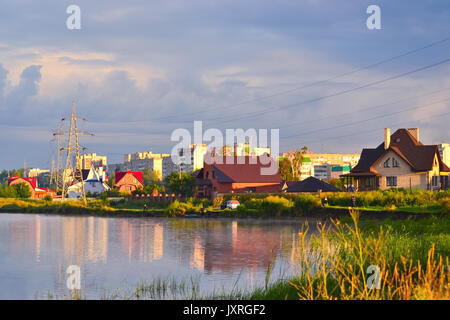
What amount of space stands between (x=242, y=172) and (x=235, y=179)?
8.91 ft

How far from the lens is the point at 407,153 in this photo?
226ft

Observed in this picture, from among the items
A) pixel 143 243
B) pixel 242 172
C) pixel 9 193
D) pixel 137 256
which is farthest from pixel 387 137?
pixel 9 193

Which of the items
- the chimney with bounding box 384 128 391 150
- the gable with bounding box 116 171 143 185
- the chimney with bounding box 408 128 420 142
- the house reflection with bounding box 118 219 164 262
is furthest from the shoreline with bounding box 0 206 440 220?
the gable with bounding box 116 171 143 185

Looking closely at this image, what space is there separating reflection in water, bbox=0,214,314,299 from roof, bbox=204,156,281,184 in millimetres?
32184

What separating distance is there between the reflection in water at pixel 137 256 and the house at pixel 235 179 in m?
31.8

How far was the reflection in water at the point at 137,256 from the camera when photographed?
20812mm

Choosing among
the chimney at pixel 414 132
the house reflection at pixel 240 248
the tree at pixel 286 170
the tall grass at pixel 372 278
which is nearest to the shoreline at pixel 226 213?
the house reflection at pixel 240 248

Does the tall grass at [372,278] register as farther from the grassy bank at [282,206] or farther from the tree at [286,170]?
the tree at [286,170]

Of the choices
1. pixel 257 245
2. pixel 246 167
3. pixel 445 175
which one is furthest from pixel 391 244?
pixel 246 167

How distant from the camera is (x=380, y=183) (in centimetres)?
6906

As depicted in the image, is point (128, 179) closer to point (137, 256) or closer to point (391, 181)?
point (391, 181)

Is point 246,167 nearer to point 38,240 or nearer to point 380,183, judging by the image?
point 380,183

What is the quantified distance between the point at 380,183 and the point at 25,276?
5425 cm
